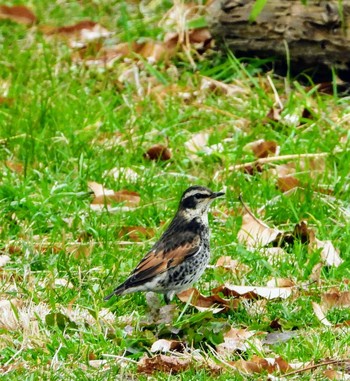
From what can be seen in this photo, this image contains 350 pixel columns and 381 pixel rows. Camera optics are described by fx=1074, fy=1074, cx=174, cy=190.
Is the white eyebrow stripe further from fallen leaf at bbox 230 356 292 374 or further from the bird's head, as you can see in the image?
fallen leaf at bbox 230 356 292 374

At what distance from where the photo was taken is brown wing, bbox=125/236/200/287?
620 centimetres

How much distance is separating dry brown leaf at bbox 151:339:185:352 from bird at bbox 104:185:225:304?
599 mm

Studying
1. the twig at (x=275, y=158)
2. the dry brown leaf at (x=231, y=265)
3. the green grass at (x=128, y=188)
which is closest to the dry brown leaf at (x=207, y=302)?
the green grass at (x=128, y=188)

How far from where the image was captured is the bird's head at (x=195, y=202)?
6.68 m

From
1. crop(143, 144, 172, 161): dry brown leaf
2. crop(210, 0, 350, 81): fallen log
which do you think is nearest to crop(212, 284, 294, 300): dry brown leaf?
crop(143, 144, 172, 161): dry brown leaf

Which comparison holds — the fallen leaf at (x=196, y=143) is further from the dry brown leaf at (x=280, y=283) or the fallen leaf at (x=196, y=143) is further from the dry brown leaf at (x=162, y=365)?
the dry brown leaf at (x=162, y=365)

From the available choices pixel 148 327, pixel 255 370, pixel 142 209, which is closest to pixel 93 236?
pixel 142 209

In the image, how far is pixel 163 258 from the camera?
636cm

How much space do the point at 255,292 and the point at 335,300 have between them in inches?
18.0

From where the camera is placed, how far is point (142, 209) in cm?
759

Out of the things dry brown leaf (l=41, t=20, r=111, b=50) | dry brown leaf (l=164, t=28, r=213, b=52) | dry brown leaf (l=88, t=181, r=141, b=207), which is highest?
dry brown leaf (l=88, t=181, r=141, b=207)

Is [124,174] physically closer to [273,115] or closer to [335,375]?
[273,115]

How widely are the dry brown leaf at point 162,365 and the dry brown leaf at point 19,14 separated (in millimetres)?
7342

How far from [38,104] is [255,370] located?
4.68m
